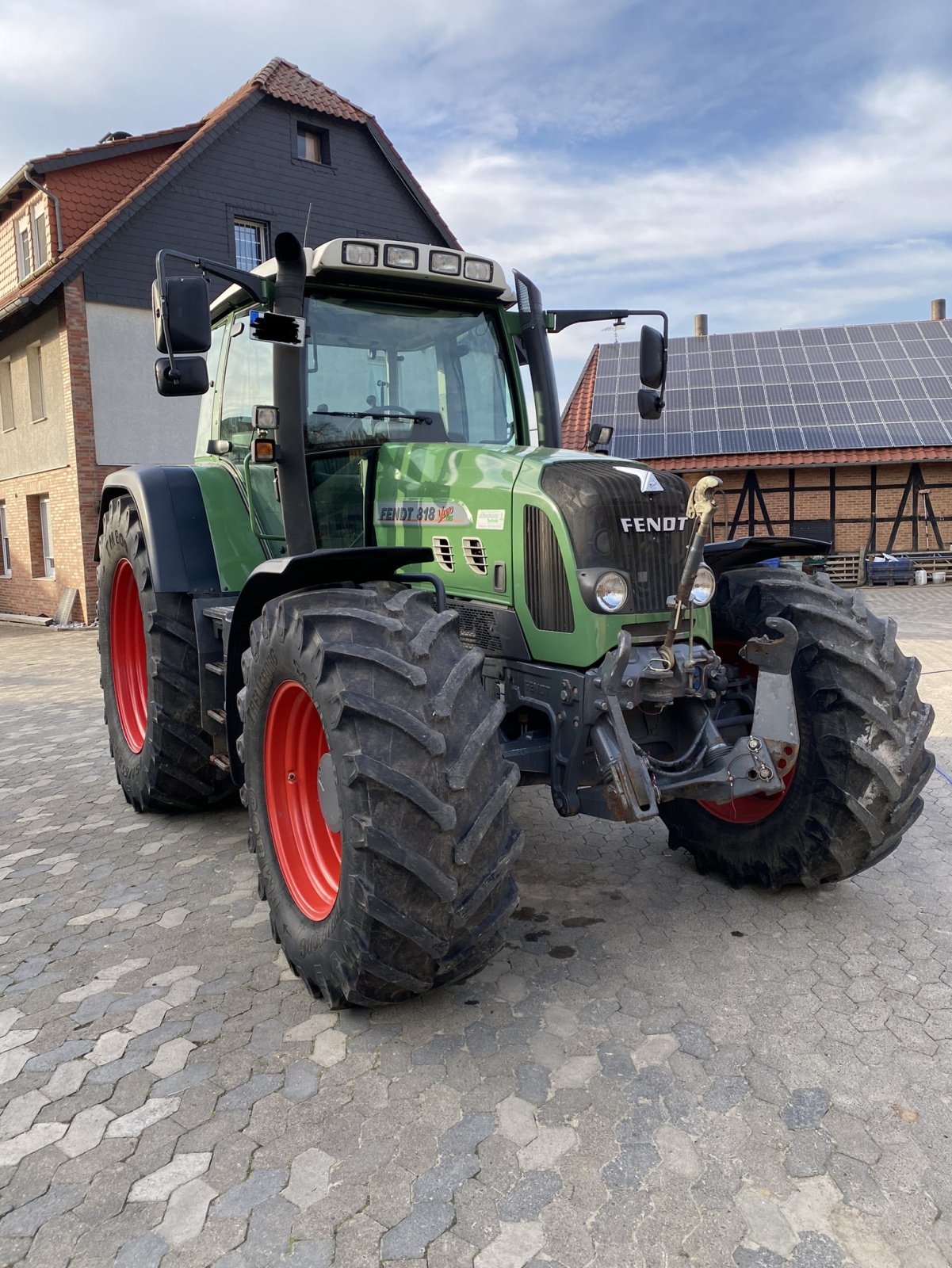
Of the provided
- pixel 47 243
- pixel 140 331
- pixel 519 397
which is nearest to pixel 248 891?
pixel 519 397

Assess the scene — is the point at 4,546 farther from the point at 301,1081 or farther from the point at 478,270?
the point at 301,1081

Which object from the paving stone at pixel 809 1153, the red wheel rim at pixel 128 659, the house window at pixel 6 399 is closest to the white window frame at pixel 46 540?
the house window at pixel 6 399

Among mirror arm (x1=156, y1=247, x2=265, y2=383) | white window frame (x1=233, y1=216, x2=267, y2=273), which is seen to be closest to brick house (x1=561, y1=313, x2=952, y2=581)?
white window frame (x1=233, y1=216, x2=267, y2=273)

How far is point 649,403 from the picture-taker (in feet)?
13.4

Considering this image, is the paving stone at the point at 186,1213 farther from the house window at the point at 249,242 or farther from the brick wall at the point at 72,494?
the house window at the point at 249,242

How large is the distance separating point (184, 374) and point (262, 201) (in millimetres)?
14822

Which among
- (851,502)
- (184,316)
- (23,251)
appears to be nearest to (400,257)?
(184,316)

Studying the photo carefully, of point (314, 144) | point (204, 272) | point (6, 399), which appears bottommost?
point (204, 272)

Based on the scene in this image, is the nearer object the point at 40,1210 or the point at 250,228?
the point at 40,1210

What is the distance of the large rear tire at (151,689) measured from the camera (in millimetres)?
4305

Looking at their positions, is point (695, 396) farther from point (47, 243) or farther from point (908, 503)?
point (47, 243)

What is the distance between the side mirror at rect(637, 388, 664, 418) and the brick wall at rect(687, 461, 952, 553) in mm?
15946

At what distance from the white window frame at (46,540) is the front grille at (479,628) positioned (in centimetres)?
1467

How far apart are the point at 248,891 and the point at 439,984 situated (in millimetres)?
1440
